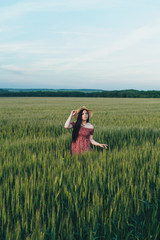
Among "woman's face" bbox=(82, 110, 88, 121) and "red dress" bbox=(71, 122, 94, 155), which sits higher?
"woman's face" bbox=(82, 110, 88, 121)

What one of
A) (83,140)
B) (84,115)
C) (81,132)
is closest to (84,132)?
(81,132)

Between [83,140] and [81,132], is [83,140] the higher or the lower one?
the lower one

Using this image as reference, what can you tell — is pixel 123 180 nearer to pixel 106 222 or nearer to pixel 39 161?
pixel 106 222

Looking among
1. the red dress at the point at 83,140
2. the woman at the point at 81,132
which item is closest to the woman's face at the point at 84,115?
the woman at the point at 81,132

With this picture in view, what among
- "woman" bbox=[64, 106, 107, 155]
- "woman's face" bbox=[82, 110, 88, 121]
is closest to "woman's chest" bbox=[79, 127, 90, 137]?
"woman" bbox=[64, 106, 107, 155]

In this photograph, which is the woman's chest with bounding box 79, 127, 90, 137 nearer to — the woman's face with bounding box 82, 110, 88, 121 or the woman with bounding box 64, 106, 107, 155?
the woman with bounding box 64, 106, 107, 155

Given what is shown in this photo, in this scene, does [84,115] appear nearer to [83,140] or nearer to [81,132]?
[81,132]

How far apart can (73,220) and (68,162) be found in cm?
150

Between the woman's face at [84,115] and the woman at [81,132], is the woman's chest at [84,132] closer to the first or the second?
the woman at [81,132]

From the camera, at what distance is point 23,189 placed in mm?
2332

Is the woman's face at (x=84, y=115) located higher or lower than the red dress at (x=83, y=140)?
higher

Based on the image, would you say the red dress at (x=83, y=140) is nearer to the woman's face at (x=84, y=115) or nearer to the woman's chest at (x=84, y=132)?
the woman's chest at (x=84, y=132)

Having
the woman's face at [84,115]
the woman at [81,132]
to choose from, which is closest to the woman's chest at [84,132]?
the woman at [81,132]

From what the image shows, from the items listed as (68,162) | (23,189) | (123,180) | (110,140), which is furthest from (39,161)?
(110,140)
